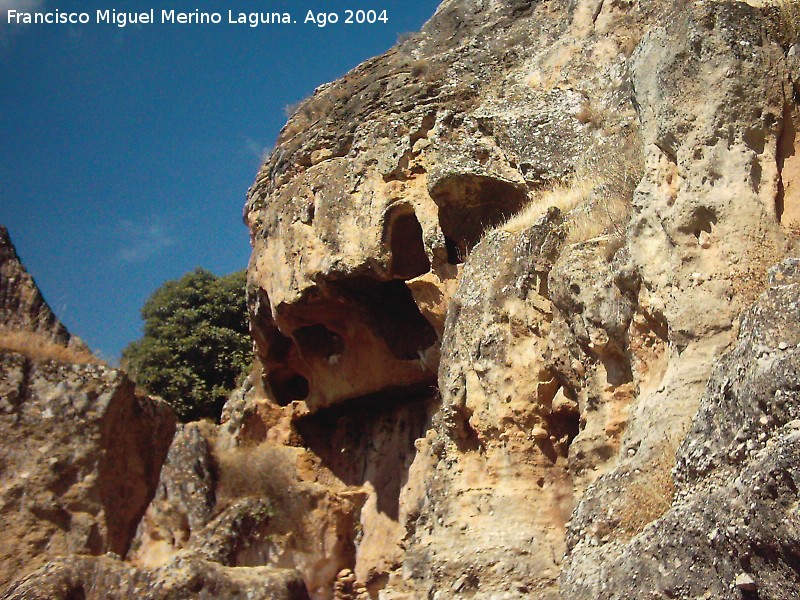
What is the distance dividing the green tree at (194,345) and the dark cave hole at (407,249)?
7.83m

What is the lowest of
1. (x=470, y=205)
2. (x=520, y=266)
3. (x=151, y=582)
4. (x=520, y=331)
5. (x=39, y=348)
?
(x=151, y=582)

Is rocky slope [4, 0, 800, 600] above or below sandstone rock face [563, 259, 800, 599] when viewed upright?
above

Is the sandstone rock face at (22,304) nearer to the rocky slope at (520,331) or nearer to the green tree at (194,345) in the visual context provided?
the rocky slope at (520,331)

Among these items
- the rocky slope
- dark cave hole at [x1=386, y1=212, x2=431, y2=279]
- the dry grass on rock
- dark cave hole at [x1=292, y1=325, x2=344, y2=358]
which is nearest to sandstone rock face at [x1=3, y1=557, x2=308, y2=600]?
the rocky slope

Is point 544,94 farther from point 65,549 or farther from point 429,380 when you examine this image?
point 65,549

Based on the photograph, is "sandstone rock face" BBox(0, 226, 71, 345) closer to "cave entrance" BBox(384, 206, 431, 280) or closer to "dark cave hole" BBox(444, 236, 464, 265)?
"cave entrance" BBox(384, 206, 431, 280)

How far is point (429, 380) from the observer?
44.4 ft

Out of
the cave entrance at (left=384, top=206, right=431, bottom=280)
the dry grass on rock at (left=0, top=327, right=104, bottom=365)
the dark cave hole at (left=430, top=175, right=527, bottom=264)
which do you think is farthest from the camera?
the dry grass on rock at (left=0, top=327, right=104, bottom=365)

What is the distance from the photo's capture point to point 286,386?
14828mm

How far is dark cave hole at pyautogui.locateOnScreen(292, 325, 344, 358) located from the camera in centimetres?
1398

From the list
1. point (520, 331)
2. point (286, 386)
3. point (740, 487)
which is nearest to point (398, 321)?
point (286, 386)

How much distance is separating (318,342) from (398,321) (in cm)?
128

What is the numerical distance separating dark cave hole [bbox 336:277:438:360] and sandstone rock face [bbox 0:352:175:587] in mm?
3460

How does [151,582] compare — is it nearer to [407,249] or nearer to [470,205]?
[407,249]
